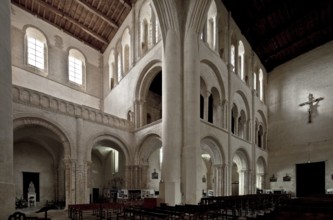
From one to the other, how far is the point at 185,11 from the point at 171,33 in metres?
1.61

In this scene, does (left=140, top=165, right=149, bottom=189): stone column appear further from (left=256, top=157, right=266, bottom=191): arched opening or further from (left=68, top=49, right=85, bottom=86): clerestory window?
(left=256, top=157, right=266, bottom=191): arched opening

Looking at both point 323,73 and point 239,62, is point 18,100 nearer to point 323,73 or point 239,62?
point 239,62

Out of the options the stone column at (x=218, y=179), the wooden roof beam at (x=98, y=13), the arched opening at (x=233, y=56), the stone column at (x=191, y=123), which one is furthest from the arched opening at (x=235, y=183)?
the wooden roof beam at (x=98, y=13)

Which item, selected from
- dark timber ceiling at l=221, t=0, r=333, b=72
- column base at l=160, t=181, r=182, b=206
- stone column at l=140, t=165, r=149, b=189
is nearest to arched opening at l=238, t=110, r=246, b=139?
dark timber ceiling at l=221, t=0, r=333, b=72

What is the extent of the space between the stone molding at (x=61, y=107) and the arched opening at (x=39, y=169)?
2.79 meters

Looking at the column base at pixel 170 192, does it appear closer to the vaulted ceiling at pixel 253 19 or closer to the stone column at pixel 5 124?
the stone column at pixel 5 124

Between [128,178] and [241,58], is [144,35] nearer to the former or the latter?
[241,58]

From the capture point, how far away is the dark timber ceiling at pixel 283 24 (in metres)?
21.5

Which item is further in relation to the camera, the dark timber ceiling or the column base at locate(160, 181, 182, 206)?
the dark timber ceiling

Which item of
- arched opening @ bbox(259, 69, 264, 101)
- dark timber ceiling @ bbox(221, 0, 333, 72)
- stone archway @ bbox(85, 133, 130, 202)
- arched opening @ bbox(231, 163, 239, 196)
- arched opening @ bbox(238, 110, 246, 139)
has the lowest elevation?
arched opening @ bbox(231, 163, 239, 196)

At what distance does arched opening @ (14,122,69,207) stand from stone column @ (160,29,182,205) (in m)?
7.54

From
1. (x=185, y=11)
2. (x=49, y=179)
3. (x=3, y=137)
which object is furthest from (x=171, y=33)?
(x=49, y=179)

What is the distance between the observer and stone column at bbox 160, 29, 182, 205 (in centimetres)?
1446

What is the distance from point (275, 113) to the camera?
1172 inches
